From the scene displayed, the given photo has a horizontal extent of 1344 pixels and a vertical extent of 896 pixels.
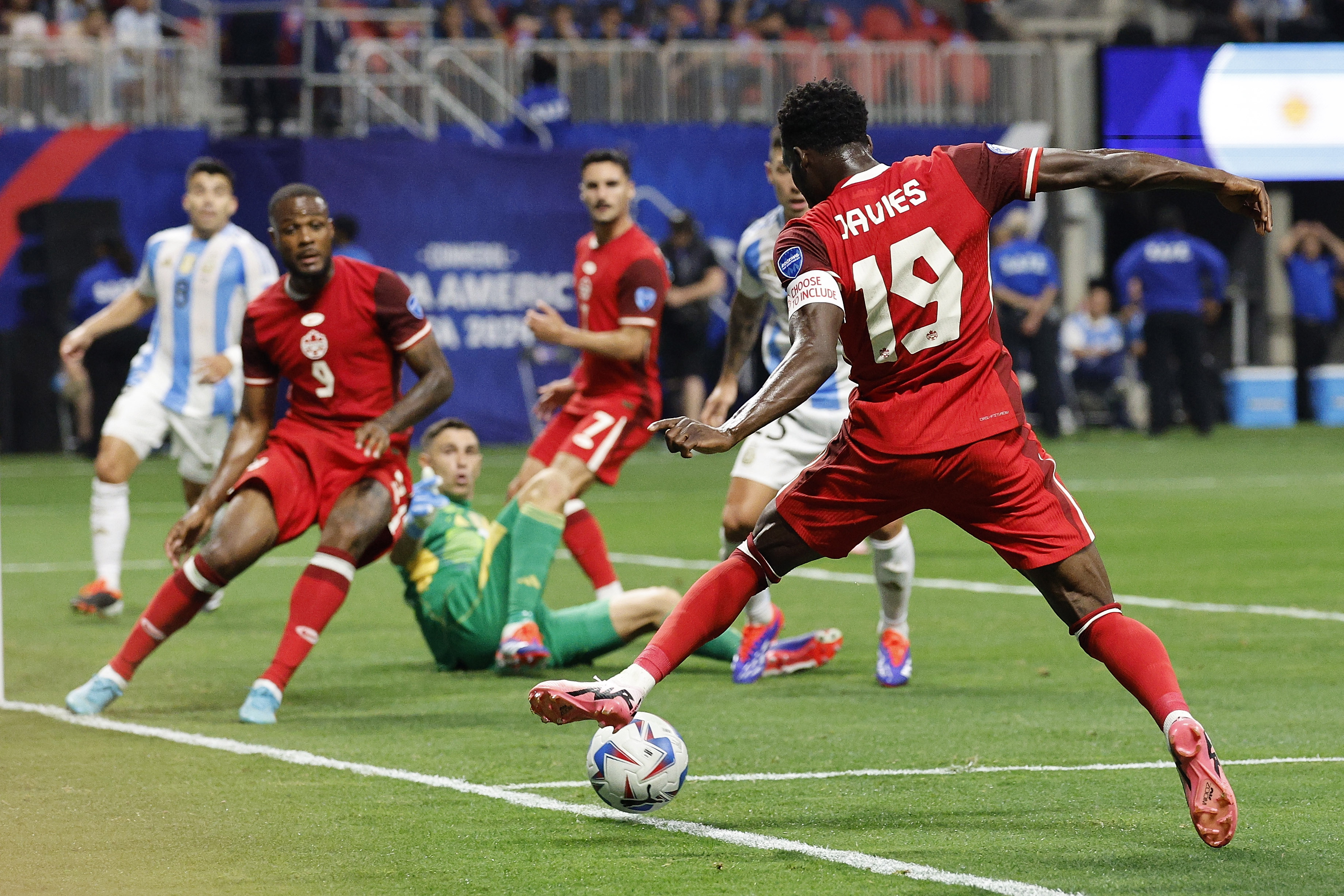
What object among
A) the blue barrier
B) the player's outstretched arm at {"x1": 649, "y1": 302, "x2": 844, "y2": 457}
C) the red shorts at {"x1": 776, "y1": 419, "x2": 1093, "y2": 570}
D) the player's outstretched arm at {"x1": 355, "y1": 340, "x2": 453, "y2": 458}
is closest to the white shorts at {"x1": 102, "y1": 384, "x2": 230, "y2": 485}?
the player's outstretched arm at {"x1": 355, "y1": 340, "x2": 453, "y2": 458}

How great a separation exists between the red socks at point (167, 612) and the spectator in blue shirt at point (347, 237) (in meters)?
12.9

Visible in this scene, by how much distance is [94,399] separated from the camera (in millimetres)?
22828

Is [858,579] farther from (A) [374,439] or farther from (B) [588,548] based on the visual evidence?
(A) [374,439]

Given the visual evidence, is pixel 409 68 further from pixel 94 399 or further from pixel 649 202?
pixel 94 399

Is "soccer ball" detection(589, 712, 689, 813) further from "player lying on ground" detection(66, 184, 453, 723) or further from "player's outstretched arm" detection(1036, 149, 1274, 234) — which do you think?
"player lying on ground" detection(66, 184, 453, 723)

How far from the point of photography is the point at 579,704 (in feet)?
16.7

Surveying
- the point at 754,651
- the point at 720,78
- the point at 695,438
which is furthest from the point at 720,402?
the point at 720,78

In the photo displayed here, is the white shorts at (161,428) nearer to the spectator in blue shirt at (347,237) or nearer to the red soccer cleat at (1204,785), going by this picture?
the red soccer cleat at (1204,785)

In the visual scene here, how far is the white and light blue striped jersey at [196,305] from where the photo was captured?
10672 millimetres

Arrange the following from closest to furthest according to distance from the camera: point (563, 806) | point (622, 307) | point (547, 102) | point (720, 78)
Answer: point (563, 806) → point (622, 307) → point (547, 102) → point (720, 78)

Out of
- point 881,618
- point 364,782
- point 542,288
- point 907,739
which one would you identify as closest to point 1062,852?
point 907,739

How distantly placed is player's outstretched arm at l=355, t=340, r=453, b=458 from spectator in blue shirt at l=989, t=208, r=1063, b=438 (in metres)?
16.1

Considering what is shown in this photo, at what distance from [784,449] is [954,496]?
294 cm

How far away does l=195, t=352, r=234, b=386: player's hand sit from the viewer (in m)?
9.51
